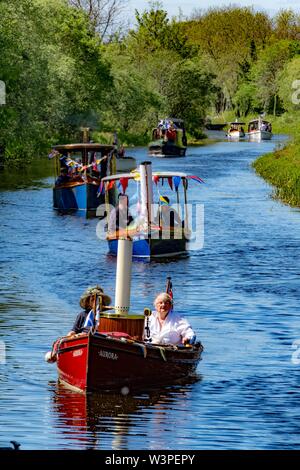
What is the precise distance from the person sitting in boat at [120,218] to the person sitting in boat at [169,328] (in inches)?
730

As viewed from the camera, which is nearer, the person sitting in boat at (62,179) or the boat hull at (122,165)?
the person sitting in boat at (62,179)

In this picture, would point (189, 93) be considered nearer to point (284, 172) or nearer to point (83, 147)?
point (284, 172)

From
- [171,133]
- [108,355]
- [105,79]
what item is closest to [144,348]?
[108,355]

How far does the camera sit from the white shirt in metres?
21.7

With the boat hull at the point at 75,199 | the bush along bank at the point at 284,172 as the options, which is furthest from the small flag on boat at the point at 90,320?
the bush along bank at the point at 284,172

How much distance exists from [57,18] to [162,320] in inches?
3210

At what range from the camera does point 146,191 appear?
3972 centimetres

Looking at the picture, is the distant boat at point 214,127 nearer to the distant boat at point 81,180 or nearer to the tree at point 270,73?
the tree at point 270,73

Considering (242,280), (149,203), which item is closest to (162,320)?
(242,280)

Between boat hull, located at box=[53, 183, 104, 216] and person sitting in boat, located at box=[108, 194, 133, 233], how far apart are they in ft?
46.1

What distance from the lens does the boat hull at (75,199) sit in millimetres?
56281

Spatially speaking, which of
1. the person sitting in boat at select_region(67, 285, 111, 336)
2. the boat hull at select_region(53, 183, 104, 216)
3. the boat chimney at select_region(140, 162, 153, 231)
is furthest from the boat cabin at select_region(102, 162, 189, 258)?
the person sitting in boat at select_region(67, 285, 111, 336)

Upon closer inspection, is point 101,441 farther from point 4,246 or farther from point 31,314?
point 4,246
